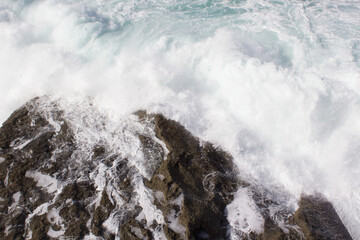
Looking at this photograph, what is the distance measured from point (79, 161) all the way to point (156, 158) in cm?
226

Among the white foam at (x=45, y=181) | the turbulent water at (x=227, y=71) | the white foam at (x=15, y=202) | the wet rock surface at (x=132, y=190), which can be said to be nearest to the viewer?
the wet rock surface at (x=132, y=190)

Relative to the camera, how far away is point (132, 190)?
650 centimetres

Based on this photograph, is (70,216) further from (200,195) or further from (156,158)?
(200,195)

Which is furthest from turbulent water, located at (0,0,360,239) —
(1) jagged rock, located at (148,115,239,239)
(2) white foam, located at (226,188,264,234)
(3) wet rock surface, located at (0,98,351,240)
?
(2) white foam, located at (226,188,264,234)

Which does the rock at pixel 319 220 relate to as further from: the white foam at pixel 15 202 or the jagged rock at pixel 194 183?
the white foam at pixel 15 202

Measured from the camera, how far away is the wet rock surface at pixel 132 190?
5.80 metres

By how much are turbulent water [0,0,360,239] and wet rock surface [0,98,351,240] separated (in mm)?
661

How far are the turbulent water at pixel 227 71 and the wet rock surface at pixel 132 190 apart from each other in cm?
66

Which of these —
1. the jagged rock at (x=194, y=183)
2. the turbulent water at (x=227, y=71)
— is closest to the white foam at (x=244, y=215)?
the jagged rock at (x=194, y=183)

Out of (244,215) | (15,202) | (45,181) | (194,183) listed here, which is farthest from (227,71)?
(15,202)

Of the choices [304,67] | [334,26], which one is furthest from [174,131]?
[334,26]

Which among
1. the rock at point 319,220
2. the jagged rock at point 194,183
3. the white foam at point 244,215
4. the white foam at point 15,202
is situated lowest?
the rock at point 319,220

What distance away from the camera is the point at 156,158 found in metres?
7.04

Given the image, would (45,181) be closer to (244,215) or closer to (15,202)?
(15,202)
